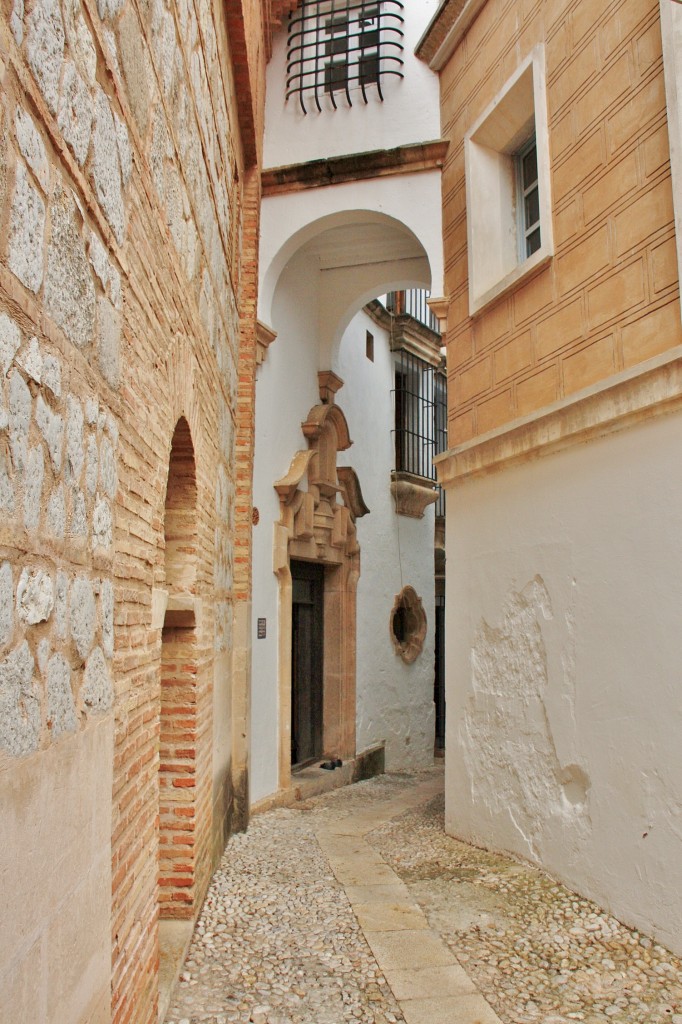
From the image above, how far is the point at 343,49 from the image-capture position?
24.1 feet

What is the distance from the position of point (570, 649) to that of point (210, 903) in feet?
7.78

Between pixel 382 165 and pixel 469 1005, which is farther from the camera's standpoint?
pixel 382 165

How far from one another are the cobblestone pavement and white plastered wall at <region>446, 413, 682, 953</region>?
23 centimetres

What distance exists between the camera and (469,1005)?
3258mm

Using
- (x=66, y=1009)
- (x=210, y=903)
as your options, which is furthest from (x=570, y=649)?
(x=66, y=1009)

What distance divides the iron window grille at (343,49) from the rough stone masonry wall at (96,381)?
145 inches

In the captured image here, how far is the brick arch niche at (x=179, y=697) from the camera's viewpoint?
154 inches

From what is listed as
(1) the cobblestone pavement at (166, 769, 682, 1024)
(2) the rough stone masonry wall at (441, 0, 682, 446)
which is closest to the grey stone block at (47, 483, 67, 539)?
(1) the cobblestone pavement at (166, 769, 682, 1024)

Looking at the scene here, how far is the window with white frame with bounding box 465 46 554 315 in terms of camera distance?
566cm

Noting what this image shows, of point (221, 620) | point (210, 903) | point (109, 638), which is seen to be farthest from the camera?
point (221, 620)

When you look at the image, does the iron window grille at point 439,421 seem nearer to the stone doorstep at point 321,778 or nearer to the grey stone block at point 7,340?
the stone doorstep at point 321,778

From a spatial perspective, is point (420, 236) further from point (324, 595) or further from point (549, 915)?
point (549, 915)

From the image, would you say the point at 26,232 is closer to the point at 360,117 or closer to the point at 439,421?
the point at 360,117

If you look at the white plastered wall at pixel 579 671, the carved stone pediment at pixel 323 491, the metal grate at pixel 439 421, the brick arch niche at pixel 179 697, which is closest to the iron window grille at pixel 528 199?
the white plastered wall at pixel 579 671
